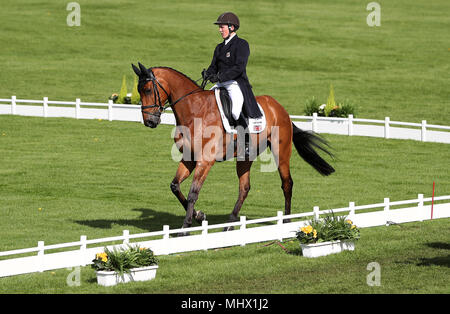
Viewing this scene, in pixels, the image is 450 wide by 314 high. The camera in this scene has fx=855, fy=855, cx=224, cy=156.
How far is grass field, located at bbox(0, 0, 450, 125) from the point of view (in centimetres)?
4388

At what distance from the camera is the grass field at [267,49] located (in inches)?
1727

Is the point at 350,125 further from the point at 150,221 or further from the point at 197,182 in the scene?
the point at 197,182

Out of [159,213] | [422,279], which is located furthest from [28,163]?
[422,279]

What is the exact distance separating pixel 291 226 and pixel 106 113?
19.4 metres

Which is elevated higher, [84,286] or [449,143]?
[449,143]

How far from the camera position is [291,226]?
17125 mm

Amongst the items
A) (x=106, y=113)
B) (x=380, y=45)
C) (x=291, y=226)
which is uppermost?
(x=380, y=45)

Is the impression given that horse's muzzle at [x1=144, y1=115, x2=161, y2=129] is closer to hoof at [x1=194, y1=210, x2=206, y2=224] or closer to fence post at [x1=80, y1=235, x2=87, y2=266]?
hoof at [x1=194, y1=210, x2=206, y2=224]

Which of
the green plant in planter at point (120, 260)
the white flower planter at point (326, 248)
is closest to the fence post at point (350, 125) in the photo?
the white flower planter at point (326, 248)

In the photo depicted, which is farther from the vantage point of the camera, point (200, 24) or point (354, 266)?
point (200, 24)

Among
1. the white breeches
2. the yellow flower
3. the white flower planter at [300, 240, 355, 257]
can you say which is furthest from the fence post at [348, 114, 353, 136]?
the yellow flower

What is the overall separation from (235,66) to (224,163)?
1120cm

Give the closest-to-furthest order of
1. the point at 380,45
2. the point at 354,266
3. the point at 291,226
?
1. the point at 354,266
2. the point at 291,226
3. the point at 380,45
